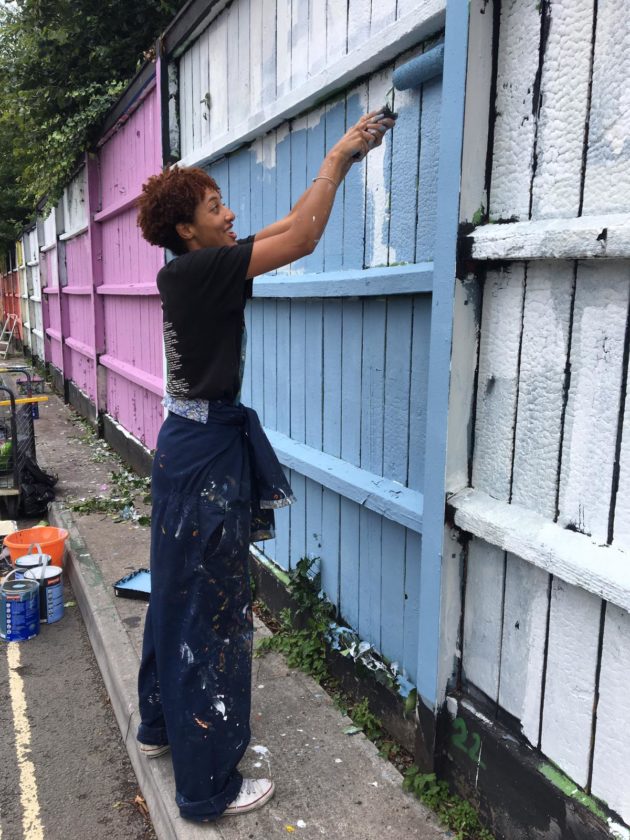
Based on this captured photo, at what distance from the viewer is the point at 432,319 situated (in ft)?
7.30

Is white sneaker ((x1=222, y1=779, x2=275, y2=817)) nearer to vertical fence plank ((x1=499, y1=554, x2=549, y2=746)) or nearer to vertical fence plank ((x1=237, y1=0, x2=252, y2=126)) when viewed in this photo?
vertical fence plank ((x1=499, y1=554, x2=549, y2=746))

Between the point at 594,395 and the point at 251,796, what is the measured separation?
5.86 feet

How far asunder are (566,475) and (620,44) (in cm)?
107

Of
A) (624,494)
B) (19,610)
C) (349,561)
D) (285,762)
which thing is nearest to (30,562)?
(19,610)

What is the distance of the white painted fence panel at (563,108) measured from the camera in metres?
1.75

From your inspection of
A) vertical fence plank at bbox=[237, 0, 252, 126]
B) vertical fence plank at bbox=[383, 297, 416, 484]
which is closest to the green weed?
vertical fence plank at bbox=[383, 297, 416, 484]

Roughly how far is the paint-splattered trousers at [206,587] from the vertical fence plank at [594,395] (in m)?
0.98

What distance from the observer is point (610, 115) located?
66.4 inches

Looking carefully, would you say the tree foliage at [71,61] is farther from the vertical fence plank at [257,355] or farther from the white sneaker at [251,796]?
the white sneaker at [251,796]

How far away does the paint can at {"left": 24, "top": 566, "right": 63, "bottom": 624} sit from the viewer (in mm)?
4262

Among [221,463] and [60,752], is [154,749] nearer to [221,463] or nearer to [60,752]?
[60,752]

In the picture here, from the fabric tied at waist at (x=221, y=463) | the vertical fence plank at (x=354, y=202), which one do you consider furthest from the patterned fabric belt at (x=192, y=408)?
the vertical fence plank at (x=354, y=202)

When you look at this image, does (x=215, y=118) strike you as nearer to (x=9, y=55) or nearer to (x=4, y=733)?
(x=4, y=733)

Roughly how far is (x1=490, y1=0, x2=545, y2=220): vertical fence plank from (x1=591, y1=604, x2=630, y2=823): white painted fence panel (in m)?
1.14
